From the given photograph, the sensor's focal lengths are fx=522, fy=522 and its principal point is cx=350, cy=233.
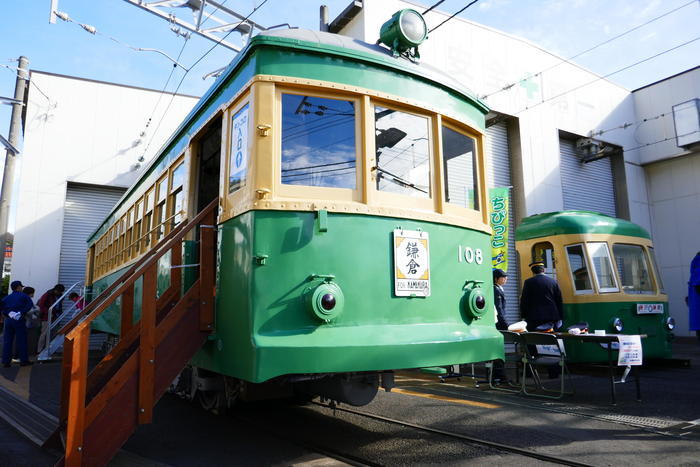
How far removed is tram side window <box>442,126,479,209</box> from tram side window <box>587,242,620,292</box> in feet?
14.5

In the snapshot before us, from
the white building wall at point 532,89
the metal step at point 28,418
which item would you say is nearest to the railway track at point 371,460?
the metal step at point 28,418

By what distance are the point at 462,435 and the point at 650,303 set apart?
525 cm

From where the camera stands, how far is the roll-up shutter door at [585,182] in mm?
14883

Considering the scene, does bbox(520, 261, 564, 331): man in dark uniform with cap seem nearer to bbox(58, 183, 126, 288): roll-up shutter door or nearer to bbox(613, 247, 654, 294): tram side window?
bbox(613, 247, 654, 294): tram side window

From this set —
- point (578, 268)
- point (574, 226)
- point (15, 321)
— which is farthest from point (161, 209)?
point (578, 268)

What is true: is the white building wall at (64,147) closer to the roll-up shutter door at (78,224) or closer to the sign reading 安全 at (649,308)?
the roll-up shutter door at (78,224)

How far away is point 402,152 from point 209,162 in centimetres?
246

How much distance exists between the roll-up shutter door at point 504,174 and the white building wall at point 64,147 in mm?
9569

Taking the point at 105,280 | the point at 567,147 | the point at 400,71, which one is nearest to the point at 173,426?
the point at 400,71

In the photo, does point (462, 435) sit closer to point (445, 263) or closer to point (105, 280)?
point (445, 263)

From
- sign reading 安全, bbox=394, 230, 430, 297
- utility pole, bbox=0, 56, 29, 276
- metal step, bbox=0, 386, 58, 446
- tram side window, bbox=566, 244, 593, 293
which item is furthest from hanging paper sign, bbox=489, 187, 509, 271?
utility pole, bbox=0, 56, 29, 276

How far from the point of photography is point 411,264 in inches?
144

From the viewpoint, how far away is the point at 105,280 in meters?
9.31

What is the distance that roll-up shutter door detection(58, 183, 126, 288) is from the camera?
1498 centimetres
